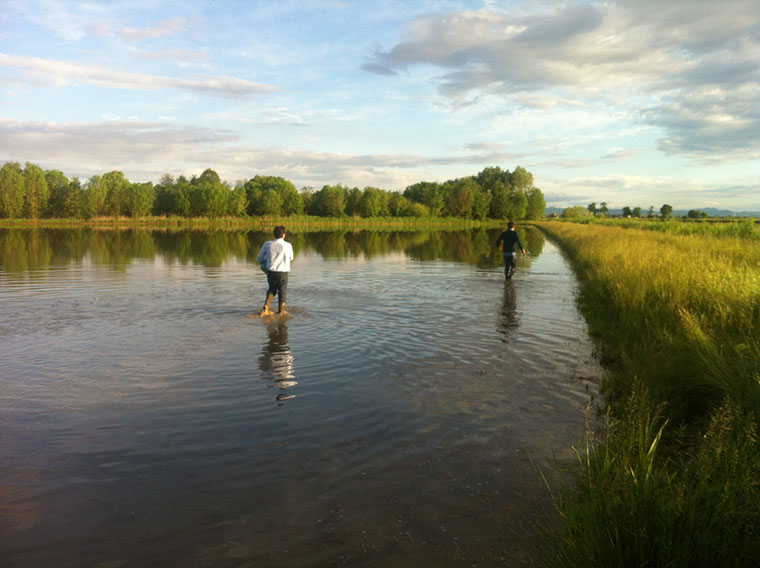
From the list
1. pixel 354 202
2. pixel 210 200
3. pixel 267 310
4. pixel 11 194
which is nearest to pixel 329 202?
pixel 354 202

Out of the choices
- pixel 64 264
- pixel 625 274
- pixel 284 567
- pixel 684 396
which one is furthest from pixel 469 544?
pixel 64 264

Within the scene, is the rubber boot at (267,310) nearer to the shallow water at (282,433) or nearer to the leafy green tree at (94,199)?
the shallow water at (282,433)

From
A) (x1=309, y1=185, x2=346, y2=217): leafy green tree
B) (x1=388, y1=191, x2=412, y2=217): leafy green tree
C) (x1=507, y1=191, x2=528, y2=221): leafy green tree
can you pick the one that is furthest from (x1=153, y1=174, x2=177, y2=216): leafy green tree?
(x1=507, y1=191, x2=528, y2=221): leafy green tree

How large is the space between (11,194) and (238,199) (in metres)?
48.3

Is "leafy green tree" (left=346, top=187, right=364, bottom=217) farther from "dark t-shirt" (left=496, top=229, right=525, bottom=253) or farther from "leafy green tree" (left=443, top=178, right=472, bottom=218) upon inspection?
"dark t-shirt" (left=496, top=229, right=525, bottom=253)

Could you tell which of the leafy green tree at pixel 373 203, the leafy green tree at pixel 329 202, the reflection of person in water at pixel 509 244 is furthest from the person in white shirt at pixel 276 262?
the leafy green tree at pixel 373 203

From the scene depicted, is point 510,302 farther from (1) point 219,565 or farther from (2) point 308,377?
(1) point 219,565

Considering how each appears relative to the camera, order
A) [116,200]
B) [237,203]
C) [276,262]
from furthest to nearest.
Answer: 1. [237,203]
2. [116,200]
3. [276,262]

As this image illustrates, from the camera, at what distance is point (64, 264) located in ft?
91.8

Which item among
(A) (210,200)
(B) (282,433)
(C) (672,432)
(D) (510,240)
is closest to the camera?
(C) (672,432)

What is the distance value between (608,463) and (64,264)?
1210 inches

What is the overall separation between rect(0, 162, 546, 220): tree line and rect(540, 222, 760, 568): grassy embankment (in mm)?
127866

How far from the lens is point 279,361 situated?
1010cm

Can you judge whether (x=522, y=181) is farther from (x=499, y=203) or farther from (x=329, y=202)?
(x=329, y=202)
